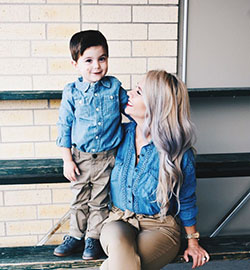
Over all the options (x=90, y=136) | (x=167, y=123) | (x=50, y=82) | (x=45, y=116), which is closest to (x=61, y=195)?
(x=45, y=116)

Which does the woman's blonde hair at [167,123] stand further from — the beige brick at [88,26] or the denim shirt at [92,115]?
the beige brick at [88,26]

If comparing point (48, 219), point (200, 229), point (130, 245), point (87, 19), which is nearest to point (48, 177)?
point (130, 245)

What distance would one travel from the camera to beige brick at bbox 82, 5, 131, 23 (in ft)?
8.95

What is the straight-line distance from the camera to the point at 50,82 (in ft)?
9.20

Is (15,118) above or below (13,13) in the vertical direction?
below

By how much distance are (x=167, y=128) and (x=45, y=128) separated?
4.85ft

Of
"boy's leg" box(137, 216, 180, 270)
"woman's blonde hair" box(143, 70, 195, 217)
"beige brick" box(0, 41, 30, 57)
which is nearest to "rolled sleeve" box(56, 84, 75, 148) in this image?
"woman's blonde hair" box(143, 70, 195, 217)

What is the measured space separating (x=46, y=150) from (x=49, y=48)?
840mm

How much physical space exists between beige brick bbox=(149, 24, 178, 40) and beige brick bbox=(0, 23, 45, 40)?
868mm

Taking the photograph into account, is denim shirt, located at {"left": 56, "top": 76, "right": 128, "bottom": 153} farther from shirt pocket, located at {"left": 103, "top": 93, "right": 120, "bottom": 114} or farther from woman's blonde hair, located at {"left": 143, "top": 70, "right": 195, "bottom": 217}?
woman's blonde hair, located at {"left": 143, "top": 70, "right": 195, "bottom": 217}

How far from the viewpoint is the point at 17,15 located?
8.80 feet

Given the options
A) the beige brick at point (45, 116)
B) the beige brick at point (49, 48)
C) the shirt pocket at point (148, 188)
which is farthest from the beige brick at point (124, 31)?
the shirt pocket at point (148, 188)

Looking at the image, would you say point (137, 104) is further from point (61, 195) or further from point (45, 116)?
point (61, 195)

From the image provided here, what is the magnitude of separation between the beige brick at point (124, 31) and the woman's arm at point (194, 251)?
5.36ft
